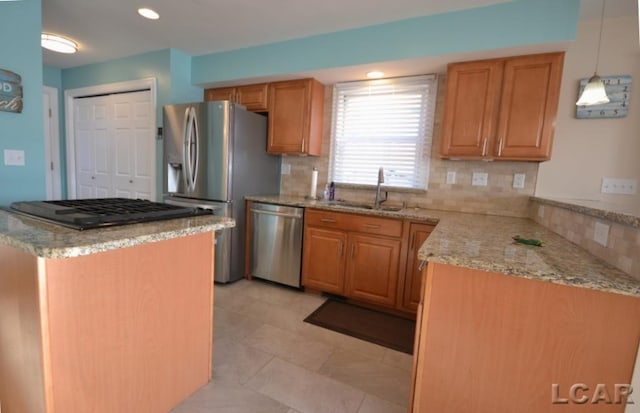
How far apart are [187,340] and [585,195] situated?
10.2 feet

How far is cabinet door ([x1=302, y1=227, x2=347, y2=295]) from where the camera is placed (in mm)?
2658

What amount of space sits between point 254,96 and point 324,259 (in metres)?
1.97

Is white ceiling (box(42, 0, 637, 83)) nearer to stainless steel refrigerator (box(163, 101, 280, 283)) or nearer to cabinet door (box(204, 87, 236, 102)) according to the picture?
cabinet door (box(204, 87, 236, 102))

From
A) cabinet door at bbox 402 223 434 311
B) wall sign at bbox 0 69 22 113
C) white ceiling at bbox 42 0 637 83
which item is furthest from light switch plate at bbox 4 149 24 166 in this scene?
cabinet door at bbox 402 223 434 311

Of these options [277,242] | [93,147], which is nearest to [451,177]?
[277,242]

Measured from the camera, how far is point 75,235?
101cm

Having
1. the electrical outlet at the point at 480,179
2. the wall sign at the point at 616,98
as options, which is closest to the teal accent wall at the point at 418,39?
the wall sign at the point at 616,98

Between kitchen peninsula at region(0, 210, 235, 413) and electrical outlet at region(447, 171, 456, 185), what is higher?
electrical outlet at region(447, 171, 456, 185)

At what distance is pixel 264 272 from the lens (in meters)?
3.02

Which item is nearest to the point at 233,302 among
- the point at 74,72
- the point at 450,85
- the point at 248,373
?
the point at 248,373

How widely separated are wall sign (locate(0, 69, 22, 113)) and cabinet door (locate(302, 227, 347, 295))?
2.38 m

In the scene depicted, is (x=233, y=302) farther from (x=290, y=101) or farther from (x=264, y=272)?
(x=290, y=101)

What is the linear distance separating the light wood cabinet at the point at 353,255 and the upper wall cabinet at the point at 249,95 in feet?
4.52

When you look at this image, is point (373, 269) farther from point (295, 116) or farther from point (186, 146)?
point (186, 146)
